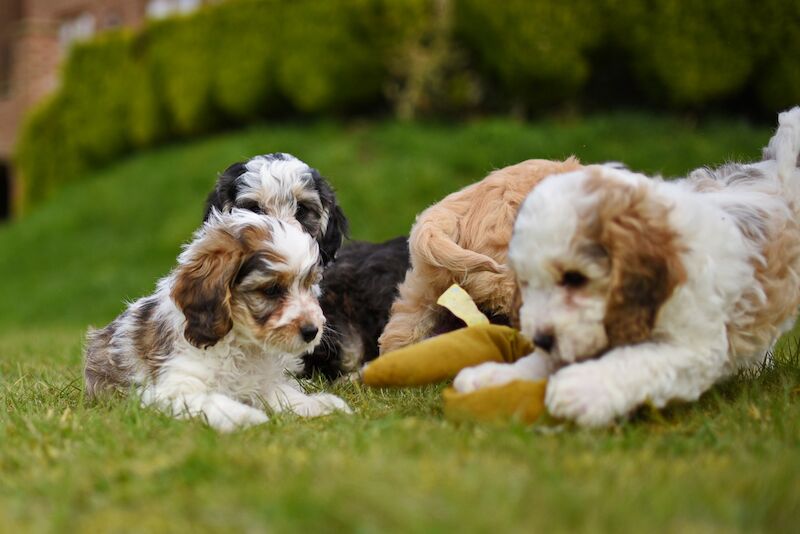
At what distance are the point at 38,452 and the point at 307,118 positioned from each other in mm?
12598

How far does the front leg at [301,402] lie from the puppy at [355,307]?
38.5 inches

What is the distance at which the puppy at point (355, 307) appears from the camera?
18.9 feet

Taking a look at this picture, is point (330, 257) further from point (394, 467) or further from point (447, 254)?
point (394, 467)

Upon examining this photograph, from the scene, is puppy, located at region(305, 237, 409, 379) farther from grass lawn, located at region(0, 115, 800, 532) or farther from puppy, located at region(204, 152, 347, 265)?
grass lawn, located at region(0, 115, 800, 532)

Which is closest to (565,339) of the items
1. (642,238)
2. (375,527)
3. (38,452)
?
(642,238)

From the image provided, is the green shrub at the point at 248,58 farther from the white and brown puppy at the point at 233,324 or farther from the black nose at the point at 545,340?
the black nose at the point at 545,340

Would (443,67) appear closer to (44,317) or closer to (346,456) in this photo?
(44,317)

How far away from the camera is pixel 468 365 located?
4.00 m

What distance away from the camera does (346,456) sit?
3.01m

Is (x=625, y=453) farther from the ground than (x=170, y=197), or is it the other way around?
(x=625, y=453)

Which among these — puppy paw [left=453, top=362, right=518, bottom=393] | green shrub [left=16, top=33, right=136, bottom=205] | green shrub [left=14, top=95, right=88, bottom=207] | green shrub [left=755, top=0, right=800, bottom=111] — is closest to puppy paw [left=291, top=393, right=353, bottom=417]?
puppy paw [left=453, top=362, right=518, bottom=393]

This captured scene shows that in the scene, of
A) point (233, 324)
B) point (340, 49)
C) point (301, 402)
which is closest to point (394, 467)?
point (301, 402)

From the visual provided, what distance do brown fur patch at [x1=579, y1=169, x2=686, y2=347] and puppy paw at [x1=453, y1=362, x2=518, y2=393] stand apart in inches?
19.8

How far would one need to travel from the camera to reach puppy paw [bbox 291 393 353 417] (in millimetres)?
4249
